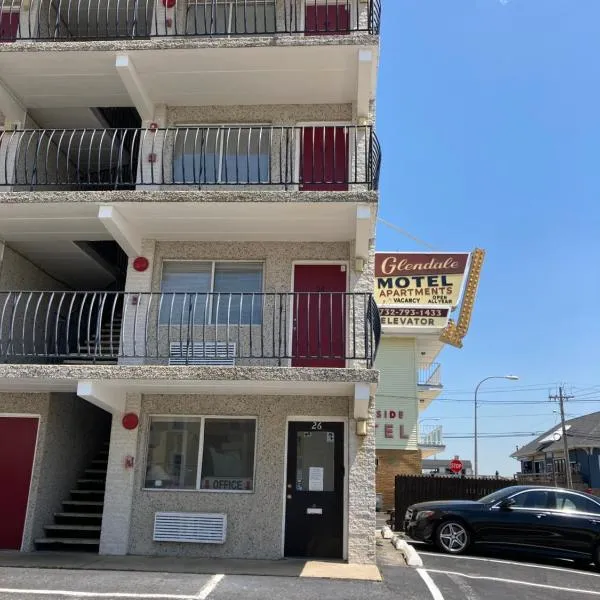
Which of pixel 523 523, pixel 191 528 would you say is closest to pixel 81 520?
pixel 191 528

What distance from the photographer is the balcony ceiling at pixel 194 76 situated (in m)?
11.0

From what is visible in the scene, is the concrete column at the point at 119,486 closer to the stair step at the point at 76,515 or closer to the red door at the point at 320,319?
the stair step at the point at 76,515

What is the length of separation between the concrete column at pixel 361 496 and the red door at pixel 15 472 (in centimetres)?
537

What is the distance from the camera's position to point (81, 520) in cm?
1116

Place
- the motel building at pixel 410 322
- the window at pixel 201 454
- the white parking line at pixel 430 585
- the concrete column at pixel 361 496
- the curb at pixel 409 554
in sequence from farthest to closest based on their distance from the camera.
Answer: the motel building at pixel 410 322 → the window at pixel 201 454 → the curb at pixel 409 554 → the concrete column at pixel 361 496 → the white parking line at pixel 430 585

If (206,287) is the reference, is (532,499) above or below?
below

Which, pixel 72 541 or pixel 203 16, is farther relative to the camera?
pixel 203 16

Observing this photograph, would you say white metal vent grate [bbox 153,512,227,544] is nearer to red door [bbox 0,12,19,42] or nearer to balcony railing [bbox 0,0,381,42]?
balcony railing [bbox 0,0,381,42]

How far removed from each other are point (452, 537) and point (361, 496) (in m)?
2.92

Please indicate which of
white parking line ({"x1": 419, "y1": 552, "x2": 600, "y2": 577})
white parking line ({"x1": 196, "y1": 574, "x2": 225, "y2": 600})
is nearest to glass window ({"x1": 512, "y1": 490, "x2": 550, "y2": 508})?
white parking line ({"x1": 419, "y1": 552, "x2": 600, "y2": 577})

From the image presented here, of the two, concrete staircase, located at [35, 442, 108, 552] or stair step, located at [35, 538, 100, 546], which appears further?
concrete staircase, located at [35, 442, 108, 552]

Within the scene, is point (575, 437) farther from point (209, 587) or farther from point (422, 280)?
point (209, 587)

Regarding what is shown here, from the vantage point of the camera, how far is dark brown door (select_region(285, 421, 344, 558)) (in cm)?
1009

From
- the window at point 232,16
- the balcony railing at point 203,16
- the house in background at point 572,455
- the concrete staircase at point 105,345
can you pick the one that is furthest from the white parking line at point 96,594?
the house in background at point 572,455
